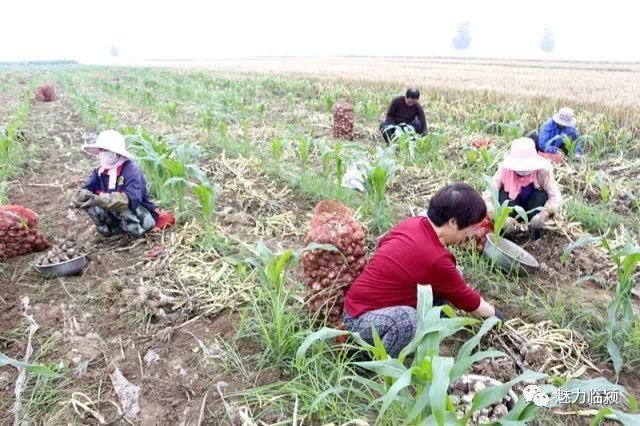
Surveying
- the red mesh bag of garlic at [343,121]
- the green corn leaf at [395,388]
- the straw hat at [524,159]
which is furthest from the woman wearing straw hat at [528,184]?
the red mesh bag of garlic at [343,121]

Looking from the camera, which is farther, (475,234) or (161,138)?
(161,138)

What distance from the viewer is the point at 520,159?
3.29 m

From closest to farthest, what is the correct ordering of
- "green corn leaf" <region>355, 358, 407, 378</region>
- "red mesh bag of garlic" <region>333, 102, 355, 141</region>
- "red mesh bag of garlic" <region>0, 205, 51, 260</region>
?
"green corn leaf" <region>355, 358, 407, 378</region> → "red mesh bag of garlic" <region>0, 205, 51, 260</region> → "red mesh bag of garlic" <region>333, 102, 355, 141</region>

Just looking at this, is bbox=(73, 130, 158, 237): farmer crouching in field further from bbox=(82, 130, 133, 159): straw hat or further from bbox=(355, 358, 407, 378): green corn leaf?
bbox=(355, 358, 407, 378): green corn leaf

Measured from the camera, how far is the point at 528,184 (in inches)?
137

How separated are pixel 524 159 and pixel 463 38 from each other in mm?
80243

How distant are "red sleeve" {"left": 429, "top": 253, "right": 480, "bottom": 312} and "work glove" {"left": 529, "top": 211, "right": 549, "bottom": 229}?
143 centimetres

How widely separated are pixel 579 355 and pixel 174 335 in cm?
215

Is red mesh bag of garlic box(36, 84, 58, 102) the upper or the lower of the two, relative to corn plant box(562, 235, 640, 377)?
upper

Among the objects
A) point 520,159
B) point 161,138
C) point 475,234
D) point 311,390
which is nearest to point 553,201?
point 520,159

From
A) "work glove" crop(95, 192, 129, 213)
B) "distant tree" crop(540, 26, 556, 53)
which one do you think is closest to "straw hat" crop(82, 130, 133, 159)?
"work glove" crop(95, 192, 129, 213)

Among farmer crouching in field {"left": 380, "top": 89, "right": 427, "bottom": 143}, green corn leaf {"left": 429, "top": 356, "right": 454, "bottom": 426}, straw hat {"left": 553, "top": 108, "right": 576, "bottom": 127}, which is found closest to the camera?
green corn leaf {"left": 429, "top": 356, "right": 454, "bottom": 426}

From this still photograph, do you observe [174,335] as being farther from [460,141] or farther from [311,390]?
[460,141]

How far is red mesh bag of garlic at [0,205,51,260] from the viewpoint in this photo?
3.17m
